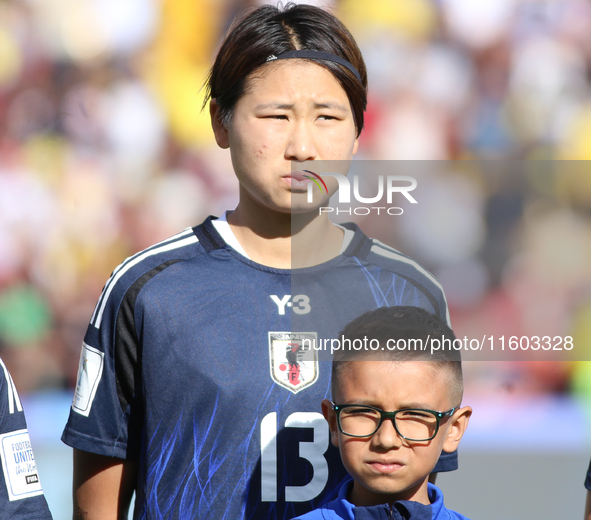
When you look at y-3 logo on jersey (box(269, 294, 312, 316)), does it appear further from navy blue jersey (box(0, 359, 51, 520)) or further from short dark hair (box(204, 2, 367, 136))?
navy blue jersey (box(0, 359, 51, 520))

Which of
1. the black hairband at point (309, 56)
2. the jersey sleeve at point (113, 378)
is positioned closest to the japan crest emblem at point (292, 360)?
the jersey sleeve at point (113, 378)

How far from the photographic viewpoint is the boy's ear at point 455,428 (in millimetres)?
1096

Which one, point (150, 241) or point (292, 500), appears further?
point (150, 241)

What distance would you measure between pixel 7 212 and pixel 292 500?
2309 millimetres

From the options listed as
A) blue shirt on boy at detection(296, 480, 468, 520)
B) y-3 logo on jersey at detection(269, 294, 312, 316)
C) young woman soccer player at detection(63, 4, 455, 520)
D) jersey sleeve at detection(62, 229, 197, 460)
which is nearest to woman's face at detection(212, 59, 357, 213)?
young woman soccer player at detection(63, 4, 455, 520)

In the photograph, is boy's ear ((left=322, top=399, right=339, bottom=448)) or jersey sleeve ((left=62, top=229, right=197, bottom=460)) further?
jersey sleeve ((left=62, top=229, right=197, bottom=460))

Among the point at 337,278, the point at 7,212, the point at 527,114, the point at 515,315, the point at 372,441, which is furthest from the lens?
the point at 7,212

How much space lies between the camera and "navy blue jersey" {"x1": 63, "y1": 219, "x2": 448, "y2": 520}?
1193 mm

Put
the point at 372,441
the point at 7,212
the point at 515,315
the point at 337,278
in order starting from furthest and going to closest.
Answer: the point at 7,212 < the point at 337,278 < the point at 515,315 < the point at 372,441

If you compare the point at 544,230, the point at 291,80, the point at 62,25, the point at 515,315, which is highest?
the point at 62,25

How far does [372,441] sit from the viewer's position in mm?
1028

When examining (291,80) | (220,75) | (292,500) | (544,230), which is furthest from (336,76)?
(292,500)

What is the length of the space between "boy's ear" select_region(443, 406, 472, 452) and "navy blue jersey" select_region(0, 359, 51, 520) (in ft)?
2.19

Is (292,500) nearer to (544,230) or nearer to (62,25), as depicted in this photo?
(544,230)
